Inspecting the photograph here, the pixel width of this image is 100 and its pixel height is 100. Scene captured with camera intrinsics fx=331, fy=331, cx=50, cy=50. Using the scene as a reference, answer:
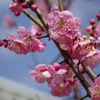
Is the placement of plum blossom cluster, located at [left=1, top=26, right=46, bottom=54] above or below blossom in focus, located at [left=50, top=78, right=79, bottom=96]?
above

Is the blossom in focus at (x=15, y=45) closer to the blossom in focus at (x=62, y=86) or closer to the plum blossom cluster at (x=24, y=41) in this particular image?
the plum blossom cluster at (x=24, y=41)

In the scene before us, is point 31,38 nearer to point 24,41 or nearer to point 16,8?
point 24,41

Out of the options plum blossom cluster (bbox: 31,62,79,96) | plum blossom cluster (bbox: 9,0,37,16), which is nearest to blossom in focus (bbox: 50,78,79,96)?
plum blossom cluster (bbox: 31,62,79,96)

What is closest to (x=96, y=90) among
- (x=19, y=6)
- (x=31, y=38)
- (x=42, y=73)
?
(x=42, y=73)

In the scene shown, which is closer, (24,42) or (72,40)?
(72,40)

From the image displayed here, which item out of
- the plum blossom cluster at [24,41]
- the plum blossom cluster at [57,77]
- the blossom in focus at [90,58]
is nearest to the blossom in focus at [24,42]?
the plum blossom cluster at [24,41]

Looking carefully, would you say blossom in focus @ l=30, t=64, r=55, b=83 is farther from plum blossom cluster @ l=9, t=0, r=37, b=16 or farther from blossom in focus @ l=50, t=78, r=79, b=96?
plum blossom cluster @ l=9, t=0, r=37, b=16
